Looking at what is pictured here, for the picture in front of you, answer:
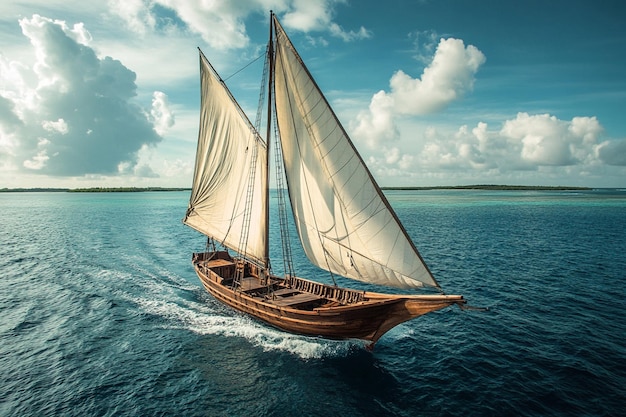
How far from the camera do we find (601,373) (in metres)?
19.8

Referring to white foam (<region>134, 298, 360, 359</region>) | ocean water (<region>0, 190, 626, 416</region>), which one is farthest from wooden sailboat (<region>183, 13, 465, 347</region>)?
ocean water (<region>0, 190, 626, 416</region>)

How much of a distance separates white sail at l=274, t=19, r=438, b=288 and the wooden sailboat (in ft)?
0.20

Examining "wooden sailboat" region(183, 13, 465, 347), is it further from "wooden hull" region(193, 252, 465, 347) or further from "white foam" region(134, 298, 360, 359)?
"white foam" region(134, 298, 360, 359)

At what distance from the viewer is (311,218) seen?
23.4 meters

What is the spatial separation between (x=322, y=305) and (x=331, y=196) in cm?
905

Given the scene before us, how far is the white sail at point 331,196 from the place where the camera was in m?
18.6

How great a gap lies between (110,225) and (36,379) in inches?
3220

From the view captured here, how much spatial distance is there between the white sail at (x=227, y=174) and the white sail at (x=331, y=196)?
5.97 m

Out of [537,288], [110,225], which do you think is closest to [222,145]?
[537,288]

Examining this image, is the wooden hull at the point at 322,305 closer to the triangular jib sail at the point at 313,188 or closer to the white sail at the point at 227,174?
the triangular jib sail at the point at 313,188

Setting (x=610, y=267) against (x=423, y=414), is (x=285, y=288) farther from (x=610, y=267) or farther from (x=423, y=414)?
(x=610, y=267)

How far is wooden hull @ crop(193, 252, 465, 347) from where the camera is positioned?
778 inches

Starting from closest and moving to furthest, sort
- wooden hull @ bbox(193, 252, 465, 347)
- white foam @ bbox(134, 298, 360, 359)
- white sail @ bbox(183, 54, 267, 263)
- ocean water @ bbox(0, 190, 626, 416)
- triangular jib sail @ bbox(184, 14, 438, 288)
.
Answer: ocean water @ bbox(0, 190, 626, 416), triangular jib sail @ bbox(184, 14, 438, 288), wooden hull @ bbox(193, 252, 465, 347), white foam @ bbox(134, 298, 360, 359), white sail @ bbox(183, 54, 267, 263)

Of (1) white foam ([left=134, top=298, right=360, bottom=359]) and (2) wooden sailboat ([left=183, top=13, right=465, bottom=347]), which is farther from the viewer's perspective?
(1) white foam ([left=134, top=298, right=360, bottom=359])
